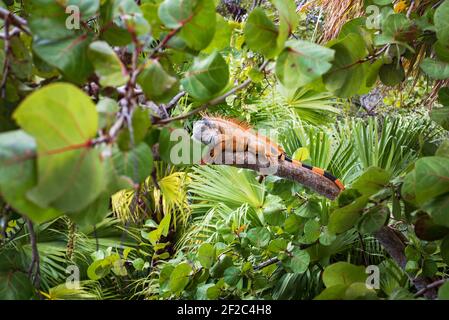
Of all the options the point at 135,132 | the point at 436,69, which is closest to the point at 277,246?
the point at 436,69

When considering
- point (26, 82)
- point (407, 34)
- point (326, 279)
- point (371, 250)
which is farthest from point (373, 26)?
point (371, 250)

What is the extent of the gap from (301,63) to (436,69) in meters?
0.35

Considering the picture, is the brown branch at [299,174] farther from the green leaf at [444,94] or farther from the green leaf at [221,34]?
the green leaf at [221,34]

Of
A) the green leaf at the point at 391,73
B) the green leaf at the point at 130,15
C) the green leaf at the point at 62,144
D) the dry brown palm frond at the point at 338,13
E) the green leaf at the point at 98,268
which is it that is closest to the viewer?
the green leaf at the point at 62,144

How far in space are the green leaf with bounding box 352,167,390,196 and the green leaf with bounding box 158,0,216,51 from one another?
334 mm

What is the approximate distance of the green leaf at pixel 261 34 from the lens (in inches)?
20.5

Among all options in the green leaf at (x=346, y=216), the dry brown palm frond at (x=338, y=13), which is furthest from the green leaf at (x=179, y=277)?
the dry brown palm frond at (x=338, y=13)

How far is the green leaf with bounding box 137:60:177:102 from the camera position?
0.45 metres

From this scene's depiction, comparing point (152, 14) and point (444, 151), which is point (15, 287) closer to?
point (152, 14)

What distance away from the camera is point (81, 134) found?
33 cm

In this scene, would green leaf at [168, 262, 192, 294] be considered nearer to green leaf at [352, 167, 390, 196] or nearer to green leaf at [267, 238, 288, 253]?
green leaf at [267, 238, 288, 253]

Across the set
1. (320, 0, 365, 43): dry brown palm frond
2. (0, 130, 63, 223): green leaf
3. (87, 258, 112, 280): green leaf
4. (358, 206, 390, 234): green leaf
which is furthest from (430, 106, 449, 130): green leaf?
(320, 0, 365, 43): dry brown palm frond

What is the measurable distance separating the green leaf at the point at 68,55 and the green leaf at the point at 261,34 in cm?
17
